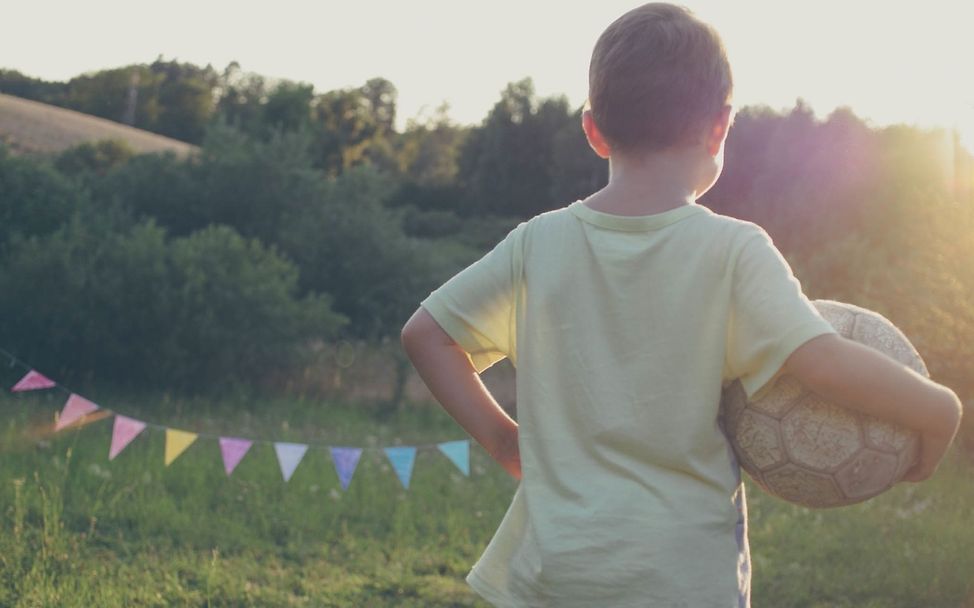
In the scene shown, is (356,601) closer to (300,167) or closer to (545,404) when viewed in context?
(545,404)

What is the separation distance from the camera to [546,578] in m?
2.10

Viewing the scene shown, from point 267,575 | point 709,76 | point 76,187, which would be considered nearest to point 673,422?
point 709,76

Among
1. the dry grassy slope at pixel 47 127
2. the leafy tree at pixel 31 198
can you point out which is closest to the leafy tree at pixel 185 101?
the dry grassy slope at pixel 47 127

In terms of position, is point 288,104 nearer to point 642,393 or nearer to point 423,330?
point 423,330

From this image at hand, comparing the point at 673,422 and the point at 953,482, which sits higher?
the point at 673,422

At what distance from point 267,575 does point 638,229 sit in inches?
188

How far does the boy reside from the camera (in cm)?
194

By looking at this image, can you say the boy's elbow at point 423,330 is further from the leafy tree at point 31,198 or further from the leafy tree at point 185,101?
the leafy tree at point 185,101

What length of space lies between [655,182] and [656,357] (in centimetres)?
33

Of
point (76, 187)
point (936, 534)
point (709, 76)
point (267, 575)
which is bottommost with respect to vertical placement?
point (267, 575)

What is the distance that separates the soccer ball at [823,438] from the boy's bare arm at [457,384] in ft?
1.63

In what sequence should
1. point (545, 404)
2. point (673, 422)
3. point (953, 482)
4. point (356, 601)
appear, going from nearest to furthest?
point (673, 422) < point (545, 404) < point (356, 601) < point (953, 482)

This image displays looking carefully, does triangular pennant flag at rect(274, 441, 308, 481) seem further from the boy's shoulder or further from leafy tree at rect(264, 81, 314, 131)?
leafy tree at rect(264, 81, 314, 131)

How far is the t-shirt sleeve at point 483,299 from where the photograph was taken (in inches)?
88.2
